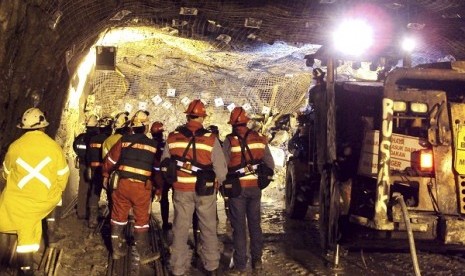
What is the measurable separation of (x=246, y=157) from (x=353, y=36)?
290 centimetres

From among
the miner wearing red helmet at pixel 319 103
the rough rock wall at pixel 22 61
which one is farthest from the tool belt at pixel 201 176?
the rough rock wall at pixel 22 61

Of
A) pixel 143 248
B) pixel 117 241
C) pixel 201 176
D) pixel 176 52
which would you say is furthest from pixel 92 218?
pixel 176 52

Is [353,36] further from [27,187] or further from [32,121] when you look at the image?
[27,187]

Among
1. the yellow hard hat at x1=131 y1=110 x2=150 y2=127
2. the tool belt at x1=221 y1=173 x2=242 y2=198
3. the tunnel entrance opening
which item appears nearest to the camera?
the tool belt at x1=221 y1=173 x2=242 y2=198

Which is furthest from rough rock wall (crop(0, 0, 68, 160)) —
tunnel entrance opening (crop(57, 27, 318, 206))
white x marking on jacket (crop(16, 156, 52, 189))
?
tunnel entrance opening (crop(57, 27, 318, 206))

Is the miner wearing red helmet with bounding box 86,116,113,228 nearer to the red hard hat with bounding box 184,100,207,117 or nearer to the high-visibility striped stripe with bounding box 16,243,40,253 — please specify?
the red hard hat with bounding box 184,100,207,117

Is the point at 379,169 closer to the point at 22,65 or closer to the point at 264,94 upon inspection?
the point at 22,65

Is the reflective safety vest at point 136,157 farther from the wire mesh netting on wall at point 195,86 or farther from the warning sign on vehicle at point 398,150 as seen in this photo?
the wire mesh netting on wall at point 195,86

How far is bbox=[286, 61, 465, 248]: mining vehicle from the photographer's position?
16.6ft

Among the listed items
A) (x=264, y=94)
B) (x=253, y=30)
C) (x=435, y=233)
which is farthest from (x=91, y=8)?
(x=264, y=94)

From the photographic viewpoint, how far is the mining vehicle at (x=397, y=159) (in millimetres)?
5059

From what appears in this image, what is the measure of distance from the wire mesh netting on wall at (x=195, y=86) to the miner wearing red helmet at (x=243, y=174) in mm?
9437

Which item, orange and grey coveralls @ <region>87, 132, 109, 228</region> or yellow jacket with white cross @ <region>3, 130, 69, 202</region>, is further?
orange and grey coveralls @ <region>87, 132, 109, 228</region>

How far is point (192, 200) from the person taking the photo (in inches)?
224
